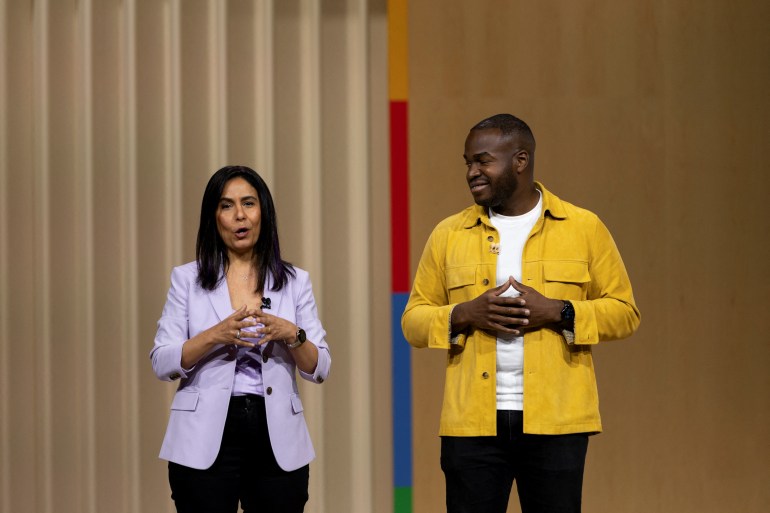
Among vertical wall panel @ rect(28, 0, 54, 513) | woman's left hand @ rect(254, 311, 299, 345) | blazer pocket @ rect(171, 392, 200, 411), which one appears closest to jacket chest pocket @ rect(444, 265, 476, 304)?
woman's left hand @ rect(254, 311, 299, 345)

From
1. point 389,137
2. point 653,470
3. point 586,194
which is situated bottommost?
point 653,470

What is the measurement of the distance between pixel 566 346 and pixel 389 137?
173 centimetres

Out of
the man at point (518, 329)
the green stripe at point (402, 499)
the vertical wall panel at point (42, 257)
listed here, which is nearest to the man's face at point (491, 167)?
the man at point (518, 329)

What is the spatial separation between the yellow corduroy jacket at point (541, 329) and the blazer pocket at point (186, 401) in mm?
625

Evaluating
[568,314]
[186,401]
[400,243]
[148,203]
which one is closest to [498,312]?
[568,314]

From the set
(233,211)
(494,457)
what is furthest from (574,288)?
(233,211)

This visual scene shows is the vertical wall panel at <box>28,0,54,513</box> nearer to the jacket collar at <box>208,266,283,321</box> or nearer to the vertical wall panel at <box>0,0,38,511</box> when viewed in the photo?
the vertical wall panel at <box>0,0,38,511</box>

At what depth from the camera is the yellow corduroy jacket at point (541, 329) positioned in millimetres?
2482

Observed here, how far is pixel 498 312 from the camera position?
96.5 inches

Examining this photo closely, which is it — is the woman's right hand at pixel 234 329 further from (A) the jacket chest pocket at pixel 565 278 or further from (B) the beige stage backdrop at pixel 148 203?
(B) the beige stage backdrop at pixel 148 203

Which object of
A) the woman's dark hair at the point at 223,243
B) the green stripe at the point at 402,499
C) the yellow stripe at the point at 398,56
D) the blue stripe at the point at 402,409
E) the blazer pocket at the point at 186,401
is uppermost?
the yellow stripe at the point at 398,56

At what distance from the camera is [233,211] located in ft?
8.46

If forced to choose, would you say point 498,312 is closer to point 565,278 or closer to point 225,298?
point 565,278

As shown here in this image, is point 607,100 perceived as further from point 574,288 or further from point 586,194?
point 574,288
